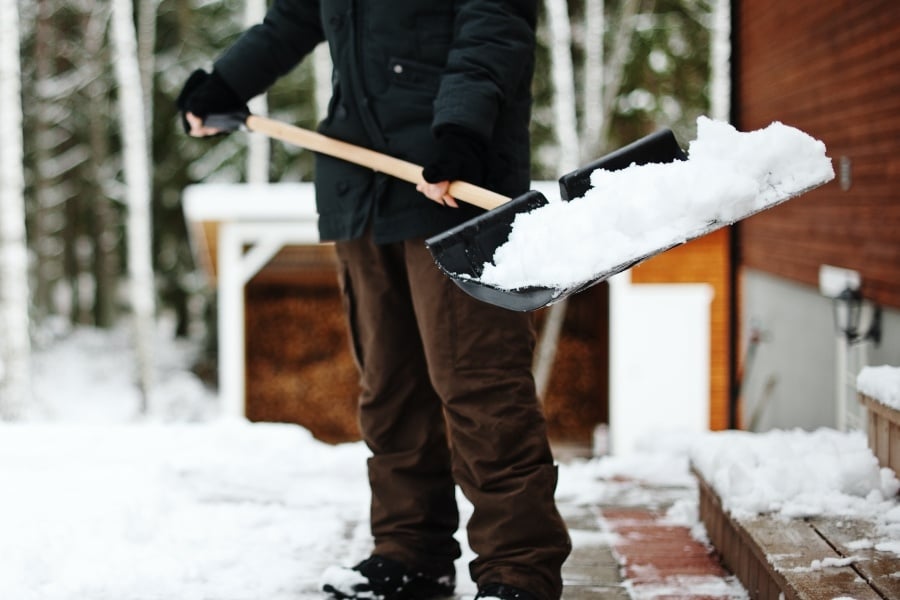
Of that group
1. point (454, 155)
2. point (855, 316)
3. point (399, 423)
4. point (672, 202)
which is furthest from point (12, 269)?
point (672, 202)

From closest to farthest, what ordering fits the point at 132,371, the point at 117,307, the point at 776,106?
the point at 776,106 < the point at 132,371 < the point at 117,307

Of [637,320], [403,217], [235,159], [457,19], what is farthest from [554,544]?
[235,159]

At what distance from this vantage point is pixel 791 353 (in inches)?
277

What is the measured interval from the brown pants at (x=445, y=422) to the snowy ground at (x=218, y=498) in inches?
9.7

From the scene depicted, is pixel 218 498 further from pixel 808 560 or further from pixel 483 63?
pixel 808 560

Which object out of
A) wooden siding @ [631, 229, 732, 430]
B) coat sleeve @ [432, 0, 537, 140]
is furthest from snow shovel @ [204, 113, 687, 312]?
wooden siding @ [631, 229, 732, 430]

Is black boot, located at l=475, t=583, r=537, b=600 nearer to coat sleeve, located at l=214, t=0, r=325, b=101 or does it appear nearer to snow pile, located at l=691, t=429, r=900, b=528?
snow pile, located at l=691, t=429, r=900, b=528

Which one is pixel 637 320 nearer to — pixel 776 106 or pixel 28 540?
pixel 776 106

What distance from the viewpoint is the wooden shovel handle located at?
6.36ft

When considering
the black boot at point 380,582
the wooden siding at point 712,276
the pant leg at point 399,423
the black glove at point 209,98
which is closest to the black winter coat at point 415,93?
the pant leg at point 399,423

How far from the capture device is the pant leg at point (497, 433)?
1939mm

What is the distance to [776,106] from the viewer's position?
24.0 ft

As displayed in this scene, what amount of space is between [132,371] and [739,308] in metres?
10.8

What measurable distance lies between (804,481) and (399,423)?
36.2 inches
